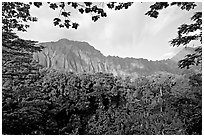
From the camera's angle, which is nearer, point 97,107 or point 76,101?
point 76,101

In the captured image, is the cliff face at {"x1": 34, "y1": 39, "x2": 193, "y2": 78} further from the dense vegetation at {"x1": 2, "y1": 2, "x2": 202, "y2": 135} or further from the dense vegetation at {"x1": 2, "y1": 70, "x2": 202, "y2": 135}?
the dense vegetation at {"x1": 2, "y1": 70, "x2": 202, "y2": 135}

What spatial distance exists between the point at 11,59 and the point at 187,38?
2.66 meters

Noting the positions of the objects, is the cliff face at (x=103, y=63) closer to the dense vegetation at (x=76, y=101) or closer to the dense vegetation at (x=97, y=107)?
the dense vegetation at (x=76, y=101)

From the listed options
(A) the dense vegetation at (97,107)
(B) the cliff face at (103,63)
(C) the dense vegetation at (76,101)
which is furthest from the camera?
(B) the cliff face at (103,63)

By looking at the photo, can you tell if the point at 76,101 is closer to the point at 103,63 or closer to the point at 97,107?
the point at 97,107

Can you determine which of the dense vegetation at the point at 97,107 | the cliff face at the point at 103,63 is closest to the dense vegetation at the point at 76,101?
the dense vegetation at the point at 97,107

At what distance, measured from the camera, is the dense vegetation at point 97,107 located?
5.61 m

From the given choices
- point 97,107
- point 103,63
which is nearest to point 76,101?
point 97,107

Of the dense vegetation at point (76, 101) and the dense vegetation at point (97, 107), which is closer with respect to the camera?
the dense vegetation at point (76, 101)

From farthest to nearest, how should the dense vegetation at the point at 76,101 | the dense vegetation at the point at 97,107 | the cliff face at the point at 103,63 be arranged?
the cliff face at the point at 103,63 → the dense vegetation at the point at 97,107 → the dense vegetation at the point at 76,101

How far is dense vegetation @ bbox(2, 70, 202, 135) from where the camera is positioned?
18.4 feet

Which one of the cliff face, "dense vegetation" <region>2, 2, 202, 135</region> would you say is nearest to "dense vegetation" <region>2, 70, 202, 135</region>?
"dense vegetation" <region>2, 2, 202, 135</region>

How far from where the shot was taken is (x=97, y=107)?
21203 millimetres

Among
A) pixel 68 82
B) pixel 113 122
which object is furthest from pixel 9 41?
pixel 68 82
